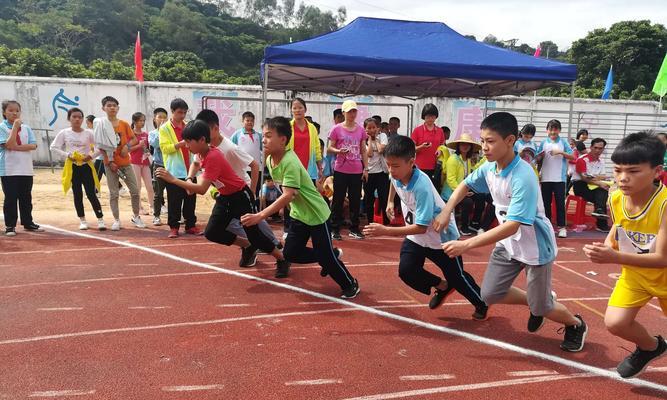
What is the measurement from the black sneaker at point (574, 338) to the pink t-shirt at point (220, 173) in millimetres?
3233

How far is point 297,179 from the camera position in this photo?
394 centimetres

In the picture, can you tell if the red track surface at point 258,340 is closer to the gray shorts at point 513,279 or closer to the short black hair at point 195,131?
the gray shorts at point 513,279

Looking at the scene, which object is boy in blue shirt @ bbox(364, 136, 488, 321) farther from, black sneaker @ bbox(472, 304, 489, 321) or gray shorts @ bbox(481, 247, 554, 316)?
gray shorts @ bbox(481, 247, 554, 316)

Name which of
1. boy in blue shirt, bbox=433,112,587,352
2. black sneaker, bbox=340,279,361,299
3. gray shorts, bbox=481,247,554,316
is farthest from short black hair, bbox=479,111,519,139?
black sneaker, bbox=340,279,361,299

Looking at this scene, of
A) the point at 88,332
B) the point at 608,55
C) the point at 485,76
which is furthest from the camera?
the point at 608,55

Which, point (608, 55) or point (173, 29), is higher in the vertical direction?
point (173, 29)

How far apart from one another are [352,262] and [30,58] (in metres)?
25.8

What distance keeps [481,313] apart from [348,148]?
3266mm

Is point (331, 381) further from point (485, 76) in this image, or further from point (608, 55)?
point (608, 55)

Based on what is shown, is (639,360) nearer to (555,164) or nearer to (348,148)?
(348,148)

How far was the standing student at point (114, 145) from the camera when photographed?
6504 millimetres

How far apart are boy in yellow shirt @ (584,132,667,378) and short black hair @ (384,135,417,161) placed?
1272 mm

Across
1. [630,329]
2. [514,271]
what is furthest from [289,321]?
[630,329]

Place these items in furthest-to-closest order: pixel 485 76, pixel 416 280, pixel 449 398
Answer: pixel 485 76 → pixel 416 280 → pixel 449 398
